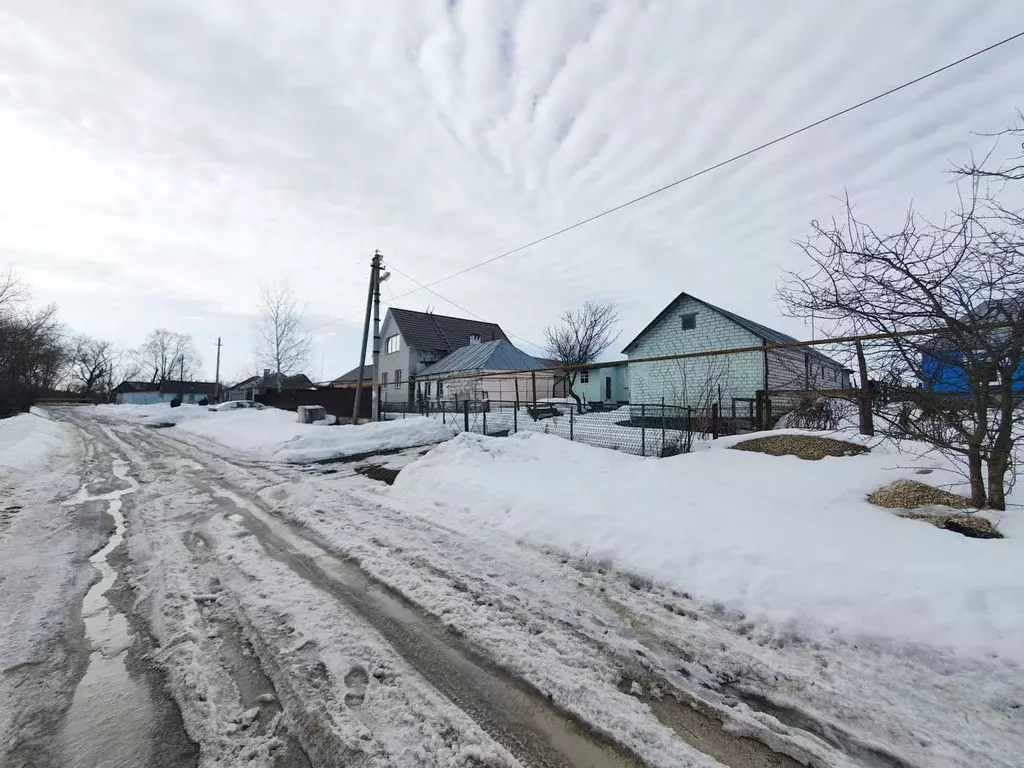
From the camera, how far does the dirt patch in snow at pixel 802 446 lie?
629 centimetres

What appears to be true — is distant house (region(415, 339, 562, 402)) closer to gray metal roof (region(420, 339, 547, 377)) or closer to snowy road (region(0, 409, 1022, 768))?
gray metal roof (region(420, 339, 547, 377))

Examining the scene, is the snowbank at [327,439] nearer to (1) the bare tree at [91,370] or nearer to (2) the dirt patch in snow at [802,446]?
(2) the dirt patch in snow at [802,446]

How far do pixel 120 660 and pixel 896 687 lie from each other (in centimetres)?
427

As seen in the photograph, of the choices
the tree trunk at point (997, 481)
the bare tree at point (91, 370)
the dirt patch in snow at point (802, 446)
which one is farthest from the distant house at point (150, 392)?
the tree trunk at point (997, 481)

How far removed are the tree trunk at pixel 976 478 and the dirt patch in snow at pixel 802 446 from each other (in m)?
1.77

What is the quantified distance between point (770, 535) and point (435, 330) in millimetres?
32486

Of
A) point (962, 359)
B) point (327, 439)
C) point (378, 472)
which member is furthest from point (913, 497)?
point (327, 439)

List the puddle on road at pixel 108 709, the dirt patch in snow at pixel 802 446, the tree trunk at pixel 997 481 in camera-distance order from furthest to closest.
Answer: the dirt patch in snow at pixel 802 446 < the tree trunk at pixel 997 481 < the puddle on road at pixel 108 709

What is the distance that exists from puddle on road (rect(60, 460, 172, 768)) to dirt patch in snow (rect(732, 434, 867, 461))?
727 centimetres

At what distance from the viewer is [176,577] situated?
11.9ft

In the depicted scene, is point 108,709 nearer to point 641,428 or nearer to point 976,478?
point 976,478

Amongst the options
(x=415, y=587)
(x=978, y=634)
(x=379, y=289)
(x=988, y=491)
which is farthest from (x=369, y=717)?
(x=379, y=289)

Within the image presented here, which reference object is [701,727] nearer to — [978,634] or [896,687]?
[896,687]

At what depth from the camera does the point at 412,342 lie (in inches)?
1275
